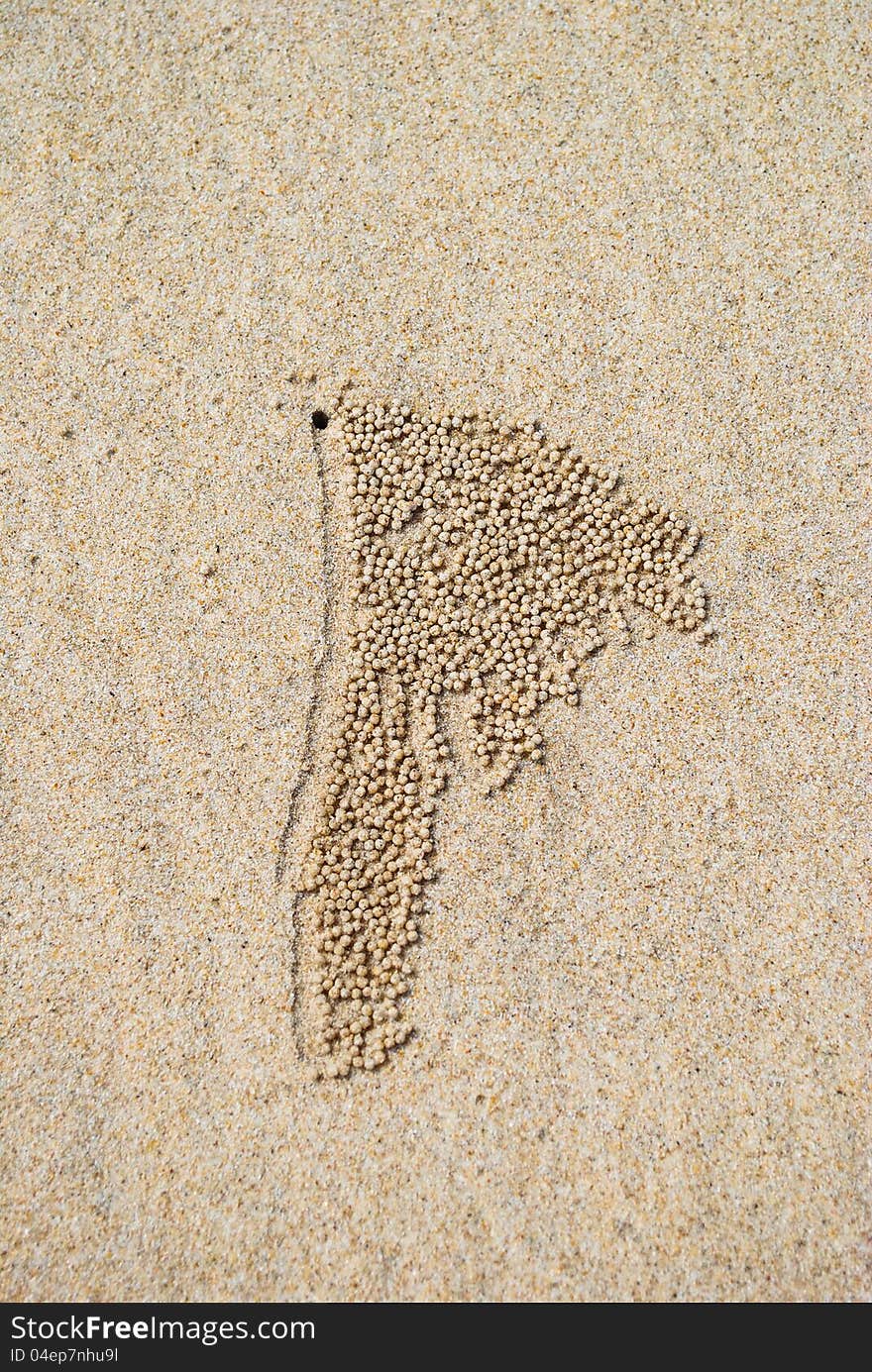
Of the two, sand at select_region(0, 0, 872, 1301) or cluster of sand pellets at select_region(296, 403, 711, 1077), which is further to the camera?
cluster of sand pellets at select_region(296, 403, 711, 1077)

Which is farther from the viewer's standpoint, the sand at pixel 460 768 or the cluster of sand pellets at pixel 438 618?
the cluster of sand pellets at pixel 438 618

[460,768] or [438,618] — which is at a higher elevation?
[438,618]

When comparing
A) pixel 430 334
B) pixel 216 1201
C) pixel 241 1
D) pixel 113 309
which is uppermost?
pixel 241 1

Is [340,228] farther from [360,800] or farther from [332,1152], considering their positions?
[332,1152]

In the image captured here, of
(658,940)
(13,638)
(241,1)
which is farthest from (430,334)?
(658,940)
